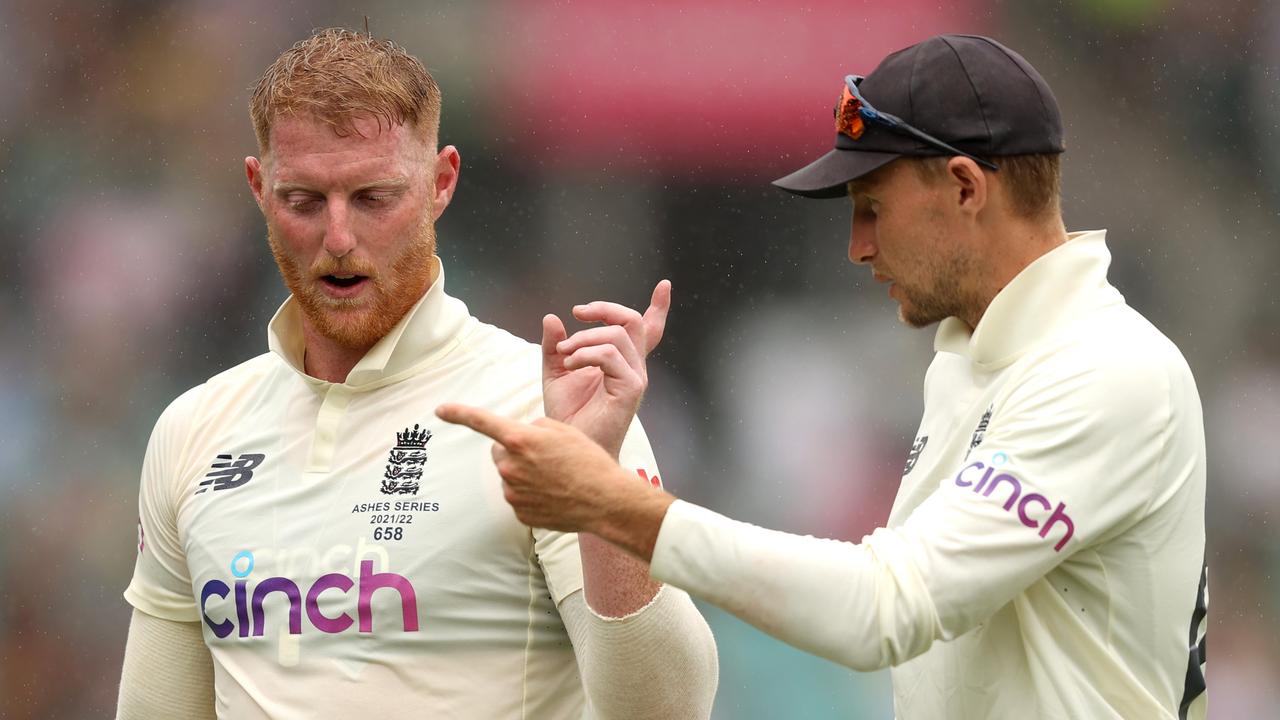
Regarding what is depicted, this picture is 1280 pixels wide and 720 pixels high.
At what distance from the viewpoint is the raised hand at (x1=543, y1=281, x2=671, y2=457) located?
1.97 meters

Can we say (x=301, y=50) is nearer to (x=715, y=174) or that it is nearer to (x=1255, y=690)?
(x=715, y=174)

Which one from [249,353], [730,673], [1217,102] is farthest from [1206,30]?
[249,353]

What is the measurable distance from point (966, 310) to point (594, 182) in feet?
11.4

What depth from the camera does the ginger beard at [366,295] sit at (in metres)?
2.30

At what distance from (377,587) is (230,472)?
35cm

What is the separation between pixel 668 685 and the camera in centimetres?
207

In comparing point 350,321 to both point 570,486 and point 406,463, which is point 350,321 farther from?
point 570,486

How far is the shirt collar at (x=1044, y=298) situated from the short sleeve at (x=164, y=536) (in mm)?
1210

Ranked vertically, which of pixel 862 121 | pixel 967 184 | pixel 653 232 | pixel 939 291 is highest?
pixel 653 232

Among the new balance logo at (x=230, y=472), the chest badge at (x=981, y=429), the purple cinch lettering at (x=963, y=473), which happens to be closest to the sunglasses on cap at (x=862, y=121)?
the chest badge at (x=981, y=429)

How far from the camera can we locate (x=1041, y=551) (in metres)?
1.80

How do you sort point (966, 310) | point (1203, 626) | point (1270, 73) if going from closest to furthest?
point (1203, 626)
point (966, 310)
point (1270, 73)

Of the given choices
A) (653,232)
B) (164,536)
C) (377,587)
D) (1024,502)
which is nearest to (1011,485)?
(1024,502)

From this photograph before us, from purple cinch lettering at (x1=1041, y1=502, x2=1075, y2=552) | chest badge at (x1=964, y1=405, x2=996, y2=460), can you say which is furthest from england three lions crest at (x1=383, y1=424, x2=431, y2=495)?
purple cinch lettering at (x1=1041, y1=502, x2=1075, y2=552)
